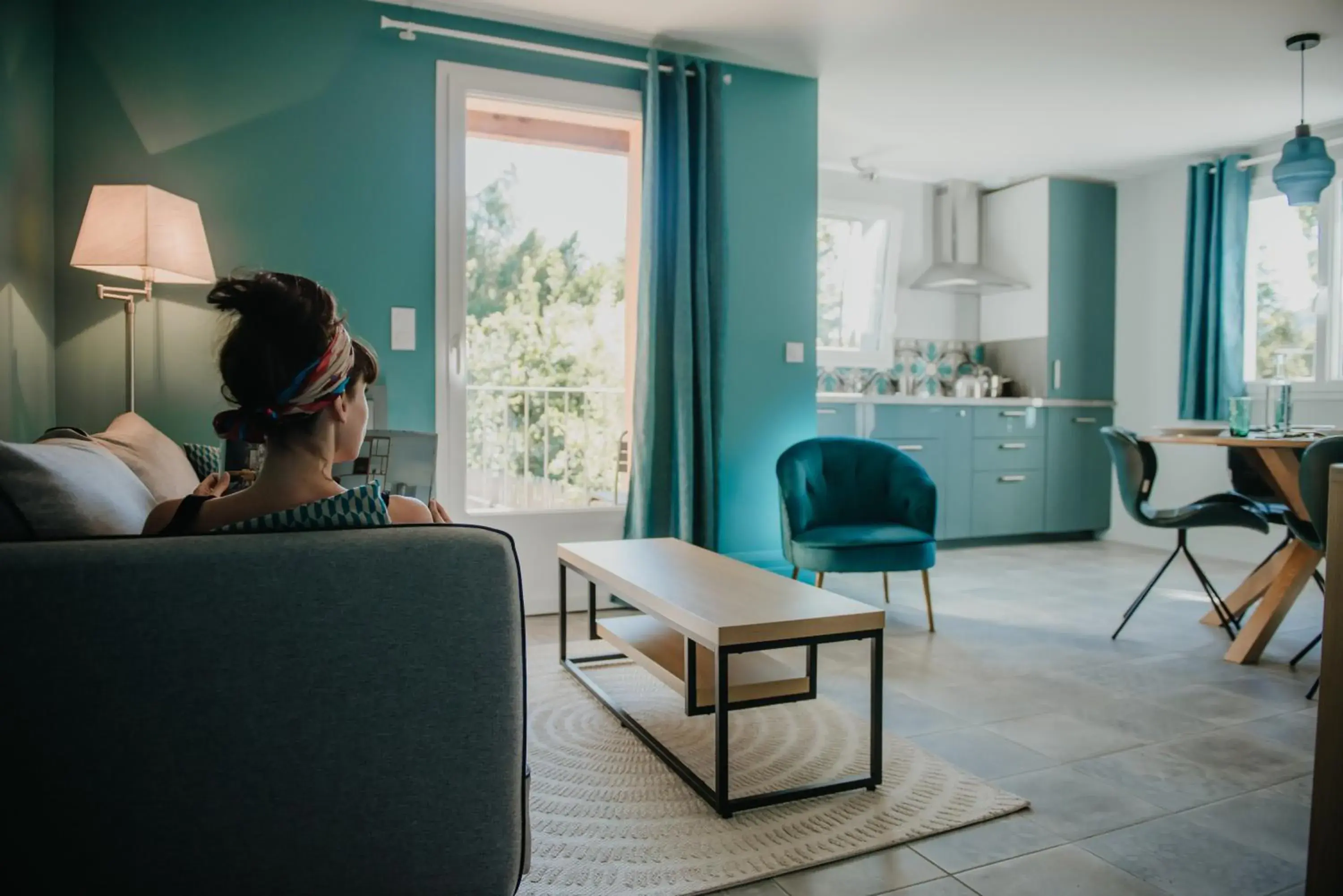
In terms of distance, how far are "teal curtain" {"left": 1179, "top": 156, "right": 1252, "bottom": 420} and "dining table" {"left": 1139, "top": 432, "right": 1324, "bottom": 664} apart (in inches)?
89.1

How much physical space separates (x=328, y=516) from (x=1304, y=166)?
14.3 feet

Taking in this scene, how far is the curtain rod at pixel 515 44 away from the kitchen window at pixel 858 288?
2405mm

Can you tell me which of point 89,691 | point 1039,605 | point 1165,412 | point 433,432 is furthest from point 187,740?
point 1165,412

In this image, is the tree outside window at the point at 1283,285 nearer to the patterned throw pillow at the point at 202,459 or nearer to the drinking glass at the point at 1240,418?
the drinking glass at the point at 1240,418

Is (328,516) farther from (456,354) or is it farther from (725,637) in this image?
(456,354)

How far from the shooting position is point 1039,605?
13.6ft

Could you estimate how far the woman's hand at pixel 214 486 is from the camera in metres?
1.54

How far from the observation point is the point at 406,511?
135 cm

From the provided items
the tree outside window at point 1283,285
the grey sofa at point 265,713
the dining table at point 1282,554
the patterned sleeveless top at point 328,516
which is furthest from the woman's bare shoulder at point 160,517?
Answer: the tree outside window at point 1283,285

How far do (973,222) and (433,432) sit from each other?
4460 mm

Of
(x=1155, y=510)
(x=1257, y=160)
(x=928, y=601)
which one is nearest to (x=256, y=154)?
(x=928, y=601)

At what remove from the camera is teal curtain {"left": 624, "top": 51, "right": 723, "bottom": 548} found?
401 cm

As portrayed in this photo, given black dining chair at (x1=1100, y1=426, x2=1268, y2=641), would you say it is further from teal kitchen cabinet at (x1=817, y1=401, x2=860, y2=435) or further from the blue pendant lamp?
teal kitchen cabinet at (x1=817, y1=401, x2=860, y2=435)

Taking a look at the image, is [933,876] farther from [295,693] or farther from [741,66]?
[741,66]
